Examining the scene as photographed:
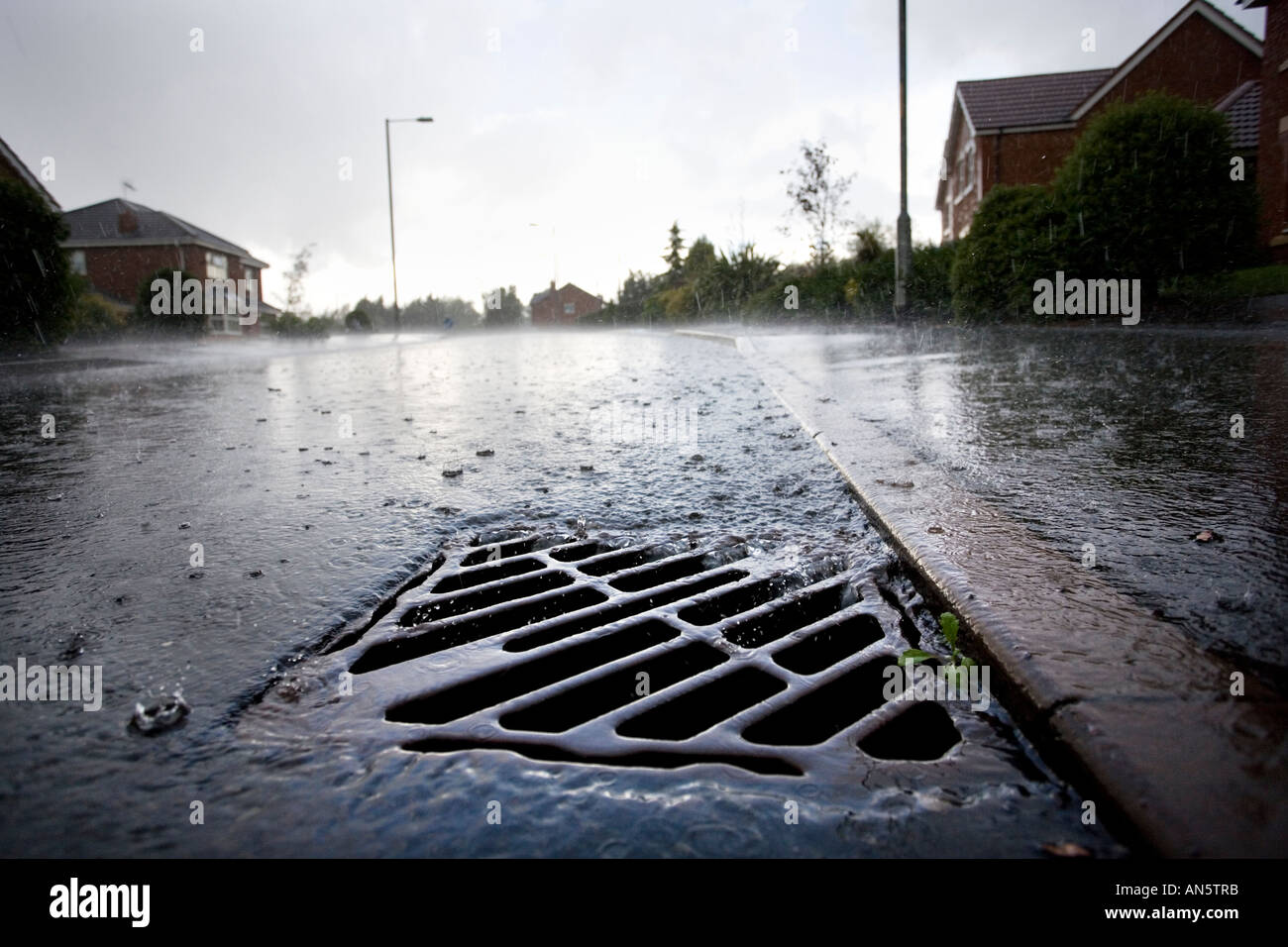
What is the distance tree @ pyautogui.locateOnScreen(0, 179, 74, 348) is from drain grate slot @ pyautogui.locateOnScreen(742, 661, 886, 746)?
17.6 metres

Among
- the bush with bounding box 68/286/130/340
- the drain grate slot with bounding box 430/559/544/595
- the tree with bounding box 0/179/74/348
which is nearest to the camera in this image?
the drain grate slot with bounding box 430/559/544/595

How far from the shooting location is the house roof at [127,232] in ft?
135

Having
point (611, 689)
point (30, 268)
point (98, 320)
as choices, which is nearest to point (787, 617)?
point (611, 689)

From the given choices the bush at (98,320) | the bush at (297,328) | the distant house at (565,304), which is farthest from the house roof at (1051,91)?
the distant house at (565,304)

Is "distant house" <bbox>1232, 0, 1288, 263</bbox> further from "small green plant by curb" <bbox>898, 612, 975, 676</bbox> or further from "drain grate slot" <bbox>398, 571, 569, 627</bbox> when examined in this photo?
"drain grate slot" <bbox>398, 571, 569, 627</bbox>

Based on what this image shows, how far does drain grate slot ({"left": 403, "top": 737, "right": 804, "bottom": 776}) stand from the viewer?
1.40m

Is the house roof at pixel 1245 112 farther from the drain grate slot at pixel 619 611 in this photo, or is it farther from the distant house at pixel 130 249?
the distant house at pixel 130 249

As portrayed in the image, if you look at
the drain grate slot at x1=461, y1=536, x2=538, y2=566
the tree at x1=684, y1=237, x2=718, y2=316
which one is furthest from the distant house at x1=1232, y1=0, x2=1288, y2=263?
the tree at x1=684, y1=237, x2=718, y2=316

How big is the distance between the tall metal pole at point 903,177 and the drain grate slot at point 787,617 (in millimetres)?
16257

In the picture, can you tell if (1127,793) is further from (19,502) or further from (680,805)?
(19,502)

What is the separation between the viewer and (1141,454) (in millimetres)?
3443

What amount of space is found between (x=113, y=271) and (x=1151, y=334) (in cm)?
4822
